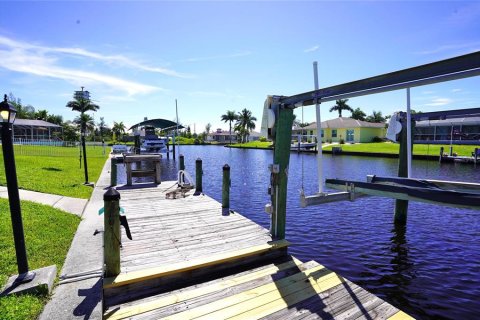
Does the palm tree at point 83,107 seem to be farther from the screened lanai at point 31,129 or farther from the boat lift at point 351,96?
the screened lanai at point 31,129

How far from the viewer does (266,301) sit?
4094 millimetres

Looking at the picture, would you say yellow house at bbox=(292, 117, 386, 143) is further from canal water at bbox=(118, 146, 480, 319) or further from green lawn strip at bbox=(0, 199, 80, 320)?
green lawn strip at bbox=(0, 199, 80, 320)

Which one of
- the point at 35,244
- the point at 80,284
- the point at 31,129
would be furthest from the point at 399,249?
the point at 31,129

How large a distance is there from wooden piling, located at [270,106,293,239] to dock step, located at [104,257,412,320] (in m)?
1.41

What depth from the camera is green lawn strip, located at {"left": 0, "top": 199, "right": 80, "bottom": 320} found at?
396 cm

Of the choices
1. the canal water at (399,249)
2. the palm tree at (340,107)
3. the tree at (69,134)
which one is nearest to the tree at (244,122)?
the palm tree at (340,107)

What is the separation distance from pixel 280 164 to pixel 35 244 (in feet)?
17.9

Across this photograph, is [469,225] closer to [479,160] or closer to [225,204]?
[225,204]

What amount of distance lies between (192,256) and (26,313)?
2513 mm

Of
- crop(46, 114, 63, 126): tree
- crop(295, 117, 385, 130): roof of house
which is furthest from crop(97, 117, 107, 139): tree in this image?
crop(295, 117, 385, 130): roof of house

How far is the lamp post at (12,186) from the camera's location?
4.40 metres

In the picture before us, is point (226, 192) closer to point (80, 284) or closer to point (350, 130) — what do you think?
point (80, 284)

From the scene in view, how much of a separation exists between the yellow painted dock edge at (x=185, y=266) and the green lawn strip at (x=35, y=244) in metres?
1.03

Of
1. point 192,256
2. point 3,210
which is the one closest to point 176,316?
point 192,256
